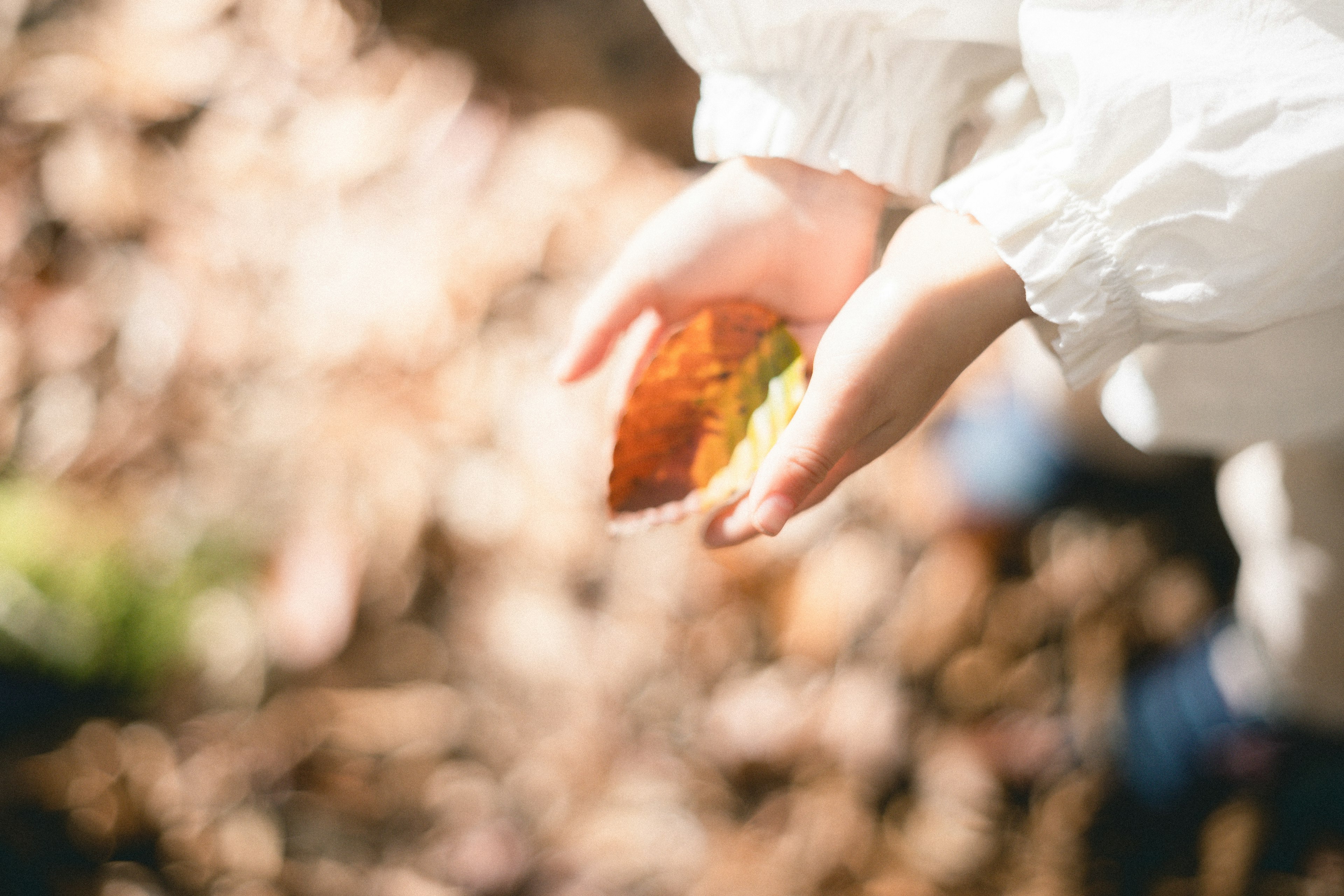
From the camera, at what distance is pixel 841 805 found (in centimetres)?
83

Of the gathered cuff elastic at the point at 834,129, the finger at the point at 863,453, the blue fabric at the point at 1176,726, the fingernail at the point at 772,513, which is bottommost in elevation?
the blue fabric at the point at 1176,726

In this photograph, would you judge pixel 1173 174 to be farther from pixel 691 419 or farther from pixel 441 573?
pixel 441 573

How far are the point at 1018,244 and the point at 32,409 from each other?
3.88ft

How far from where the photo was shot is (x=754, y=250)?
57 cm

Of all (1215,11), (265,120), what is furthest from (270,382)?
(1215,11)

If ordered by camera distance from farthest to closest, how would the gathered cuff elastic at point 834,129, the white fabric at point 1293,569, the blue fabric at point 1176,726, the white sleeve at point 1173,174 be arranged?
the blue fabric at point 1176,726 → the white fabric at point 1293,569 → the gathered cuff elastic at point 834,129 → the white sleeve at point 1173,174

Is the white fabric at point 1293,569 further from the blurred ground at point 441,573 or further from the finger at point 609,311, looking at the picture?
the finger at point 609,311

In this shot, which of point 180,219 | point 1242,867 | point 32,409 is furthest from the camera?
point 180,219

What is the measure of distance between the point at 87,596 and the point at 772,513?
843 millimetres

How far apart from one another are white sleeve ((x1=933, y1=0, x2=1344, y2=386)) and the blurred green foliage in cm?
92

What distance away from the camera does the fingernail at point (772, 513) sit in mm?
445

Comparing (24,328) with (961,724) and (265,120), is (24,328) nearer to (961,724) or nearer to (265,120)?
(265,120)

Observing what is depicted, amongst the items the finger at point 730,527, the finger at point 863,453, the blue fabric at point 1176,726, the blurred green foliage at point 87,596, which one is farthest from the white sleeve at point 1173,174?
the blurred green foliage at point 87,596

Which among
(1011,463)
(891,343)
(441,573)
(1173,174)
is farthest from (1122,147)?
(441,573)
